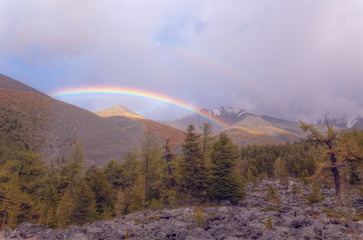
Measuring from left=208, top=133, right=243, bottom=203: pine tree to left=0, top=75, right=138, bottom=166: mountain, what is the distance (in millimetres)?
91992

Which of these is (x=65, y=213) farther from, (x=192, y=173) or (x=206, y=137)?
(x=206, y=137)

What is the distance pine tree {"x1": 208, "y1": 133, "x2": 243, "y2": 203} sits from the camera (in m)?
30.2

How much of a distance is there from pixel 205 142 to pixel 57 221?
75.5ft

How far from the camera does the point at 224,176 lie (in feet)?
102

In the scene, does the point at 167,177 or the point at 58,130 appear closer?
the point at 167,177

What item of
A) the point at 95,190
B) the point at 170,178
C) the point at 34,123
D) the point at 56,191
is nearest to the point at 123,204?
the point at 95,190

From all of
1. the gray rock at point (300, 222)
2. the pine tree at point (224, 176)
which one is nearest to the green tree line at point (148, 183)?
the pine tree at point (224, 176)

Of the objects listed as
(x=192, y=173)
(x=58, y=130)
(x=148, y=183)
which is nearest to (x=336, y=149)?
(x=192, y=173)

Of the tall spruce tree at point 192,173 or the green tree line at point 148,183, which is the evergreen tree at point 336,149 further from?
the tall spruce tree at point 192,173

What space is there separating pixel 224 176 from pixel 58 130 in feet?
442

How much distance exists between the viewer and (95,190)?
117 feet

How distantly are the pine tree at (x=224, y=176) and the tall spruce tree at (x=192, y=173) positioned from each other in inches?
54.7

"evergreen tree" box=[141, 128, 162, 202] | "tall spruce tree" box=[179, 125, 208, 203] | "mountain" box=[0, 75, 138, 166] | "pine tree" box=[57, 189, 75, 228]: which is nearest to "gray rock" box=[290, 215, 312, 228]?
"tall spruce tree" box=[179, 125, 208, 203]

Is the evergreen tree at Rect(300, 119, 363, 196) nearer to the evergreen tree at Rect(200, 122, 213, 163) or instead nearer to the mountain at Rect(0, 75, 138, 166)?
the evergreen tree at Rect(200, 122, 213, 163)
